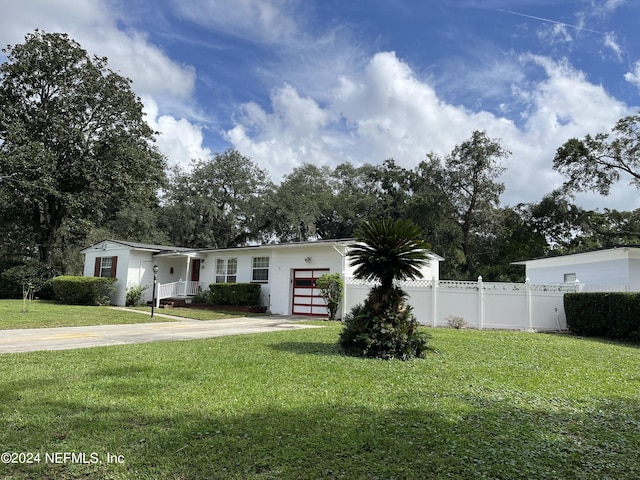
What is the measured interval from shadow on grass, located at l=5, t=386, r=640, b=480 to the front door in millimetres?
18700

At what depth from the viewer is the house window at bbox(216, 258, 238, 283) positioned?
20.3 m

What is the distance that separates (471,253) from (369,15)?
Result: 2518cm

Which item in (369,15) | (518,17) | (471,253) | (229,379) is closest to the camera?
(229,379)

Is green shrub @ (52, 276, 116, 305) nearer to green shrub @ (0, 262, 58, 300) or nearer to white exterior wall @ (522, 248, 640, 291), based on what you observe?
green shrub @ (0, 262, 58, 300)

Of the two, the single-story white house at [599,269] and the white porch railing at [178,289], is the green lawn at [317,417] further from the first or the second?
the white porch railing at [178,289]

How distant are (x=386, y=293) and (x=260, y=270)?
12.2m

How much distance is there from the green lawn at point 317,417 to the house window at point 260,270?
1206 centimetres

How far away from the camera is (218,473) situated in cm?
278

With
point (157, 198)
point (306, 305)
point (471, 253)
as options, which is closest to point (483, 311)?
point (306, 305)

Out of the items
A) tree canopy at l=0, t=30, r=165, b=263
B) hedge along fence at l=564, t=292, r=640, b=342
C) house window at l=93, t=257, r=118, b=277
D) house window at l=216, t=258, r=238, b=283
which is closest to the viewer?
hedge along fence at l=564, t=292, r=640, b=342

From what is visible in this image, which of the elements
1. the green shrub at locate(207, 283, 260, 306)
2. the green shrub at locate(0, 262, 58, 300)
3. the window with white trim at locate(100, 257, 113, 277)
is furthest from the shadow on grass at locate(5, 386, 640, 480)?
the green shrub at locate(0, 262, 58, 300)

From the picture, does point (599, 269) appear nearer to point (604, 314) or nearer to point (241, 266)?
point (604, 314)

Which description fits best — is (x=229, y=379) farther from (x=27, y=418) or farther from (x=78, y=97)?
(x=78, y=97)

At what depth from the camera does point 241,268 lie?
781 inches
